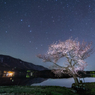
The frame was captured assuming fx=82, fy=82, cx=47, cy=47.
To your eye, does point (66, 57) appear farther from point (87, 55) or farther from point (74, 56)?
point (87, 55)

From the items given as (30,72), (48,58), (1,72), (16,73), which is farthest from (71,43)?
(30,72)

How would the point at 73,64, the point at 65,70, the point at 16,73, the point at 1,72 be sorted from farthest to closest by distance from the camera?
1. the point at 16,73
2. the point at 1,72
3. the point at 65,70
4. the point at 73,64

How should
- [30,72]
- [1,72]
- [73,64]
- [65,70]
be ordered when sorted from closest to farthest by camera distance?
[73,64] < [65,70] < [1,72] < [30,72]

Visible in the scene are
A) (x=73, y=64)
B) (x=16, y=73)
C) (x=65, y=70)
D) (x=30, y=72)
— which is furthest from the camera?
(x=30, y=72)

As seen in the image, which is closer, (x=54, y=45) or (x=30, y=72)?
(x=54, y=45)

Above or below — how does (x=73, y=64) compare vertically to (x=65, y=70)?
above

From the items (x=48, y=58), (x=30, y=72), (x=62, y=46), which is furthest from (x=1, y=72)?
(x=62, y=46)

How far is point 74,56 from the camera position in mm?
20266

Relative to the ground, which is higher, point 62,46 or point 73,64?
point 62,46

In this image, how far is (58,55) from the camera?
69.0 ft

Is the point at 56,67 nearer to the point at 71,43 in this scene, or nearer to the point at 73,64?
the point at 73,64

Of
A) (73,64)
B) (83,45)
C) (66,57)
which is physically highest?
(83,45)

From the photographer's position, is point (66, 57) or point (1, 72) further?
point (1, 72)

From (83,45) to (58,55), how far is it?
22.5 ft
